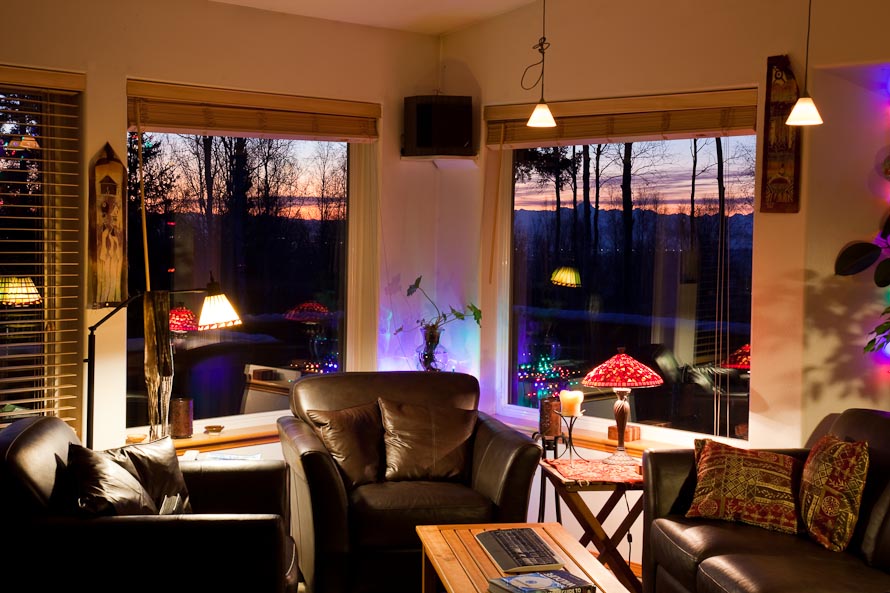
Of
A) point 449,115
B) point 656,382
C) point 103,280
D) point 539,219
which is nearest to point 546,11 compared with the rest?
A: point 449,115

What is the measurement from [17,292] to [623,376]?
2945 mm

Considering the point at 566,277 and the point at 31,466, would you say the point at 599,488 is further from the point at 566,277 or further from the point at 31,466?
the point at 31,466

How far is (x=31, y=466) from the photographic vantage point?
2.98 metres

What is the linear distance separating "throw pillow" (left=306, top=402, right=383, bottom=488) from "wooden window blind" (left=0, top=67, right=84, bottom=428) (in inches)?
51.2

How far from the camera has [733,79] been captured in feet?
14.3

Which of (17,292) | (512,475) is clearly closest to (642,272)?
(512,475)

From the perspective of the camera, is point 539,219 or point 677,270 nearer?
point 677,270

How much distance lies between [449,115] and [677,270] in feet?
5.20

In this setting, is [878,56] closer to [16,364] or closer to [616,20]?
[616,20]

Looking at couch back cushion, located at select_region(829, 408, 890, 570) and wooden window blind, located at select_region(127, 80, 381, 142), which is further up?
wooden window blind, located at select_region(127, 80, 381, 142)

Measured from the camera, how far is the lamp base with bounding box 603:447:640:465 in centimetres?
430

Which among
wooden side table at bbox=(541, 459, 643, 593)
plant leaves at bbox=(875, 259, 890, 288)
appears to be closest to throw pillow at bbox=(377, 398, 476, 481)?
wooden side table at bbox=(541, 459, 643, 593)

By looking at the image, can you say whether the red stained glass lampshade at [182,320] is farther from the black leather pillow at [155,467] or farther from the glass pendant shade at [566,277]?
the glass pendant shade at [566,277]

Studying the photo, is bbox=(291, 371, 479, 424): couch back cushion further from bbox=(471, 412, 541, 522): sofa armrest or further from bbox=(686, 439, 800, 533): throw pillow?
bbox=(686, 439, 800, 533): throw pillow
